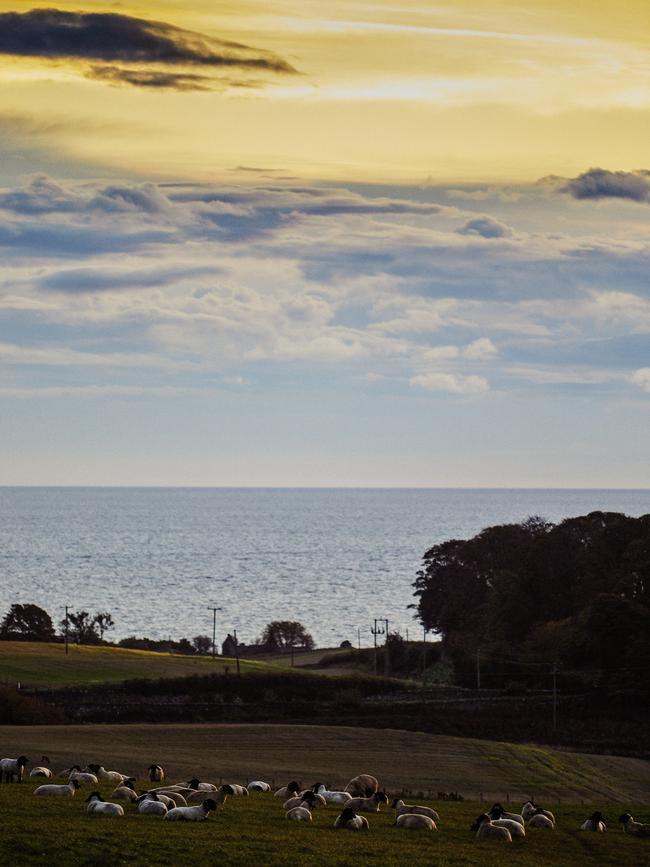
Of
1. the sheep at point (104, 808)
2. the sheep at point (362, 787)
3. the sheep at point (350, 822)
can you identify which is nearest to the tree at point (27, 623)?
the sheep at point (362, 787)

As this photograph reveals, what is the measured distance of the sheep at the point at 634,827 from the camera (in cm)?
3600

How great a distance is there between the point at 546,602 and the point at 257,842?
8406 cm

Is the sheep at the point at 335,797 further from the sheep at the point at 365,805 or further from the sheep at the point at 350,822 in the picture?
the sheep at the point at 350,822

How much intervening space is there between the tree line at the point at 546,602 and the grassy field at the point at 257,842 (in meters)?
59.1

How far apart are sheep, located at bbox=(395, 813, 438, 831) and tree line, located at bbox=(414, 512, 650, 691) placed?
59136 millimetres

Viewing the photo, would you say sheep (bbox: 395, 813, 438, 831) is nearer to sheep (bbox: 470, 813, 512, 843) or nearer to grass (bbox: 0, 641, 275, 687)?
sheep (bbox: 470, 813, 512, 843)

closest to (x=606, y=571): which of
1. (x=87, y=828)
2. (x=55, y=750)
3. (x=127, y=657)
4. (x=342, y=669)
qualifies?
(x=342, y=669)

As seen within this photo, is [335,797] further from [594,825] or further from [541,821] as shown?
[594,825]

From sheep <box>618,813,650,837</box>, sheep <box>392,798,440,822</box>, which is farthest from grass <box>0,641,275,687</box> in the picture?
sheep <box>618,813,650,837</box>

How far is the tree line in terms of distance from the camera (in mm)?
95438

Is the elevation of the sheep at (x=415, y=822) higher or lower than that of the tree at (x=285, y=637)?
lower

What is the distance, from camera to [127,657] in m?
110

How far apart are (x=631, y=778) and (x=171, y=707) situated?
33457 mm

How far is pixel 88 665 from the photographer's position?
103 meters
